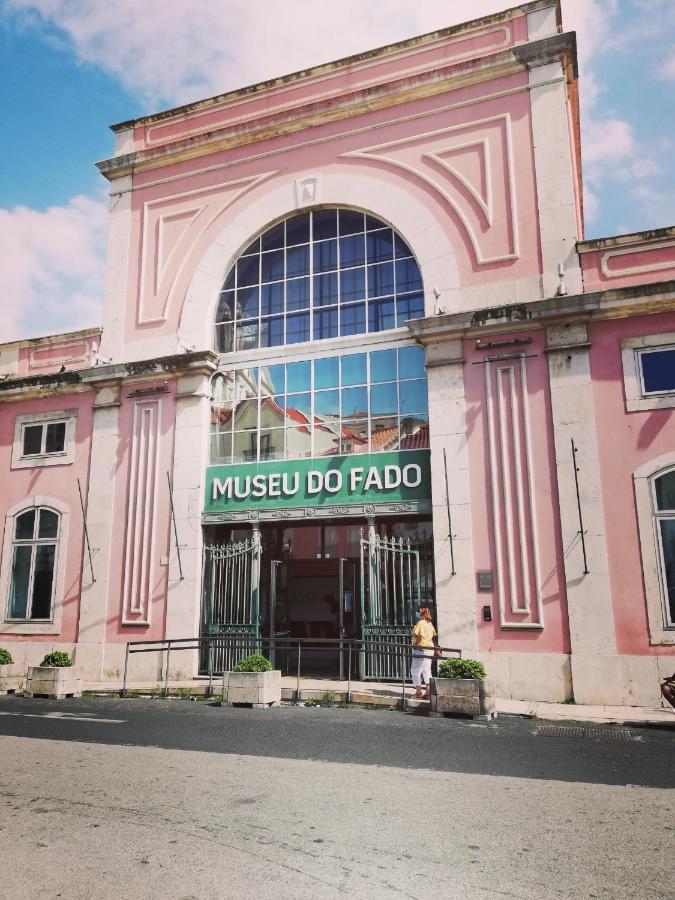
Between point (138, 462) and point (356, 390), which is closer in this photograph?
point (356, 390)

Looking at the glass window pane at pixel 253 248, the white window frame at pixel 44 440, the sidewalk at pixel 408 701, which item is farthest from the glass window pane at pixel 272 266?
the sidewalk at pixel 408 701

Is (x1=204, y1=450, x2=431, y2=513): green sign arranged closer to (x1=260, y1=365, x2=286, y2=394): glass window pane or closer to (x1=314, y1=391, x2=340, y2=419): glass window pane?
(x1=314, y1=391, x2=340, y2=419): glass window pane

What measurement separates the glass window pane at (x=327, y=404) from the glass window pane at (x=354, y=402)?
0.47 feet

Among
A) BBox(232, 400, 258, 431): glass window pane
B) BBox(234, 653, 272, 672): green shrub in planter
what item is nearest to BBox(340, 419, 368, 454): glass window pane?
BBox(232, 400, 258, 431): glass window pane

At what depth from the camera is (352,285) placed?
16531mm

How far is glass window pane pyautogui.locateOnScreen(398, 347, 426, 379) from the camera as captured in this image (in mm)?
15266

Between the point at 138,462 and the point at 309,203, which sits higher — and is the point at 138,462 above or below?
below

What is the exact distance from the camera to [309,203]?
1712 centimetres

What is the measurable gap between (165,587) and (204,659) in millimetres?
1868

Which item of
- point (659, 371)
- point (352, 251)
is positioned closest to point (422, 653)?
point (659, 371)

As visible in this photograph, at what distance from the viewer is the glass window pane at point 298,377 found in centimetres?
1625

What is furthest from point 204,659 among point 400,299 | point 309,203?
point 309,203

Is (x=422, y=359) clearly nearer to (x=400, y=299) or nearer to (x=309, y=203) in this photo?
(x=400, y=299)

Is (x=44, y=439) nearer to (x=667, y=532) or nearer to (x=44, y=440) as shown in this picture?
(x=44, y=440)
